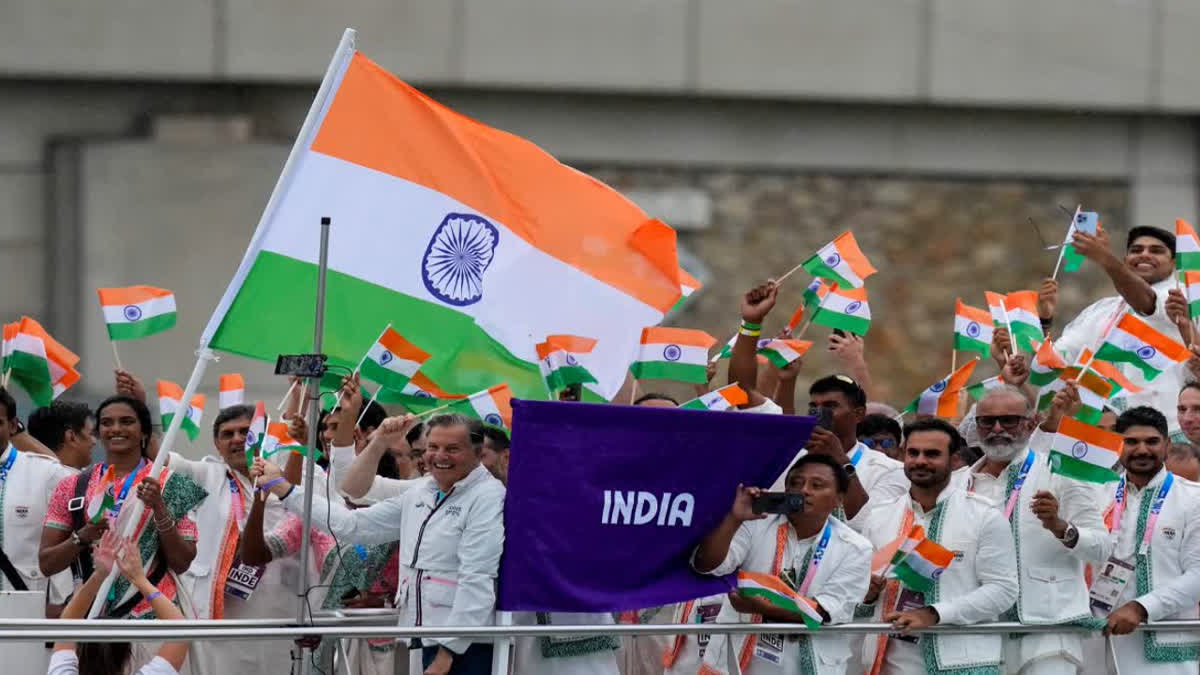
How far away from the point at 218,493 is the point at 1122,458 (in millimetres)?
4101

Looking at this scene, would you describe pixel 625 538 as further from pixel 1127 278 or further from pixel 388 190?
pixel 1127 278

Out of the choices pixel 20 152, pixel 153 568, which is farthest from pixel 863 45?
pixel 153 568

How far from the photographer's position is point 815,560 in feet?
27.3

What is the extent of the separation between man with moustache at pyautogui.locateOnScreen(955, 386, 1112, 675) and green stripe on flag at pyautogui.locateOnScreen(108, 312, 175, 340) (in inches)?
170

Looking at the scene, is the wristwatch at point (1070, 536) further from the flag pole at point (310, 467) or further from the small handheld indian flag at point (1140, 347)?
the flag pole at point (310, 467)

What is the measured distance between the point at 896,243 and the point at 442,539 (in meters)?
10.6

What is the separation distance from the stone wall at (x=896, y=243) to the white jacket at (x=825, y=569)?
29.5 ft

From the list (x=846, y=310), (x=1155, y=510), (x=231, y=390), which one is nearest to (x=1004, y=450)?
(x=1155, y=510)

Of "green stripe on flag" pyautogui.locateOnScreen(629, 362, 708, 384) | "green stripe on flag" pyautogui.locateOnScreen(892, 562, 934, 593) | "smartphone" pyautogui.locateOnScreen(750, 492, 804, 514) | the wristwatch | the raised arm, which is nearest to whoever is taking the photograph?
"smartphone" pyautogui.locateOnScreen(750, 492, 804, 514)

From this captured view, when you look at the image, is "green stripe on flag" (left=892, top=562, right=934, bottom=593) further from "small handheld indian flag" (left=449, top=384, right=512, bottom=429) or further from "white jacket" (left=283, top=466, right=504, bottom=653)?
"small handheld indian flag" (left=449, top=384, right=512, bottom=429)

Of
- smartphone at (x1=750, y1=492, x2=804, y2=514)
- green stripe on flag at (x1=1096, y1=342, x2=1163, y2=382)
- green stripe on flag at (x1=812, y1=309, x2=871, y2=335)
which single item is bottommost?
smartphone at (x1=750, y1=492, x2=804, y2=514)

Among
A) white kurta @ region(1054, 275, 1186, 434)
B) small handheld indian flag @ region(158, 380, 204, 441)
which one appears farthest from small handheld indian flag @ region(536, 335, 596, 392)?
white kurta @ region(1054, 275, 1186, 434)

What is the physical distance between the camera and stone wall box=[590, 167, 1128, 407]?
1781 centimetres

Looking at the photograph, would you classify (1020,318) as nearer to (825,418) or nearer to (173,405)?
(825,418)
